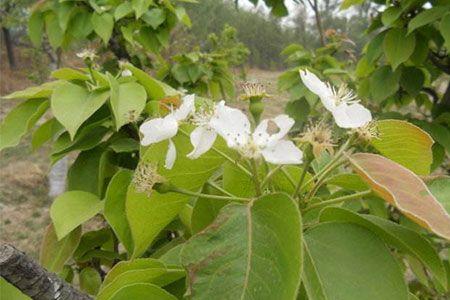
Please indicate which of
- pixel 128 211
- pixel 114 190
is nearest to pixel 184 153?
pixel 128 211

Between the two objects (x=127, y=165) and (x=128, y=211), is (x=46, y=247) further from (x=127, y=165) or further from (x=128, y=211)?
(x=128, y=211)

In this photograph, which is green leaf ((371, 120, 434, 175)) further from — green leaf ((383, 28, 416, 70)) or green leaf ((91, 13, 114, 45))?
green leaf ((91, 13, 114, 45))

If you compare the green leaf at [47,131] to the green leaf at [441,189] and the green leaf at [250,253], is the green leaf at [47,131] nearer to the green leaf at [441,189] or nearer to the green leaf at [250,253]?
the green leaf at [250,253]

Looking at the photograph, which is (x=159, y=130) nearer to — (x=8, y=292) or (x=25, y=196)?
(x=8, y=292)

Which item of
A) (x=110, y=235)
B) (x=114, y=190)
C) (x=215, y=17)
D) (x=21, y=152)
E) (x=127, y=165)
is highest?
(x=114, y=190)

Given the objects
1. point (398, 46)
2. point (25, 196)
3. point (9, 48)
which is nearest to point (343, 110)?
point (398, 46)

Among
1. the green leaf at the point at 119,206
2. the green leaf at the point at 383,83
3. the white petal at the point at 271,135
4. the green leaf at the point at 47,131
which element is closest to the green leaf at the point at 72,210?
the green leaf at the point at 119,206
